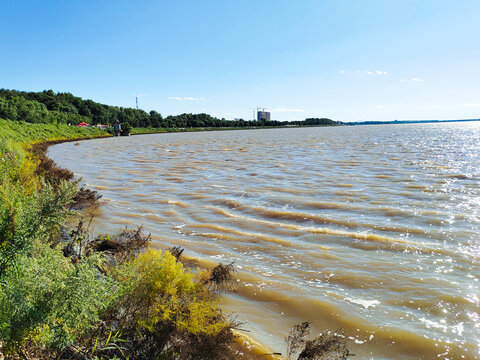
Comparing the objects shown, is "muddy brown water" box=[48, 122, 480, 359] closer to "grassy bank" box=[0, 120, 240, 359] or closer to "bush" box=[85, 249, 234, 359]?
"bush" box=[85, 249, 234, 359]

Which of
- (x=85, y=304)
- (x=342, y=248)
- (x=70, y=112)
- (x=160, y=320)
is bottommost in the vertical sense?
(x=342, y=248)

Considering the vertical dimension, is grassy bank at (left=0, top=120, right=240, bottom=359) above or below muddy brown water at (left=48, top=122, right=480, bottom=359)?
above

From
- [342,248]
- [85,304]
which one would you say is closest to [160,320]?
[85,304]

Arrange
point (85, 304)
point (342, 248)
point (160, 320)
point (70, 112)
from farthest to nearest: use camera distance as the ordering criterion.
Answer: point (70, 112) → point (342, 248) → point (160, 320) → point (85, 304)

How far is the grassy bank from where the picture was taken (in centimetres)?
255

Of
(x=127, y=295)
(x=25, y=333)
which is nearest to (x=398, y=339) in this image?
(x=127, y=295)

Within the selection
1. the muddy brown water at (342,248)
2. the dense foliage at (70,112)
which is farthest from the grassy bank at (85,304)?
the dense foliage at (70,112)

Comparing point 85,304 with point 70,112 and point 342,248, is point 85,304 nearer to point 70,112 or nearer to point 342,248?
point 342,248

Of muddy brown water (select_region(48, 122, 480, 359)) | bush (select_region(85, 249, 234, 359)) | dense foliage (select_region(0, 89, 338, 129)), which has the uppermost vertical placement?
dense foliage (select_region(0, 89, 338, 129))

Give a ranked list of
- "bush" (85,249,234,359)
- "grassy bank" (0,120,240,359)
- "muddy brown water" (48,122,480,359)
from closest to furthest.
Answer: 1. "grassy bank" (0,120,240,359)
2. "bush" (85,249,234,359)
3. "muddy brown water" (48,122,480,359)

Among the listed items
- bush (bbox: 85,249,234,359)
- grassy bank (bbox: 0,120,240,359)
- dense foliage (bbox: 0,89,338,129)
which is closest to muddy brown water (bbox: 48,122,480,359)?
bush (bbox: 85,249,234,359)

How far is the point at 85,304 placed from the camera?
2.63 m

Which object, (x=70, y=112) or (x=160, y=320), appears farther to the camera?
(x=70, y=112)

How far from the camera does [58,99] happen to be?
115062 mm
